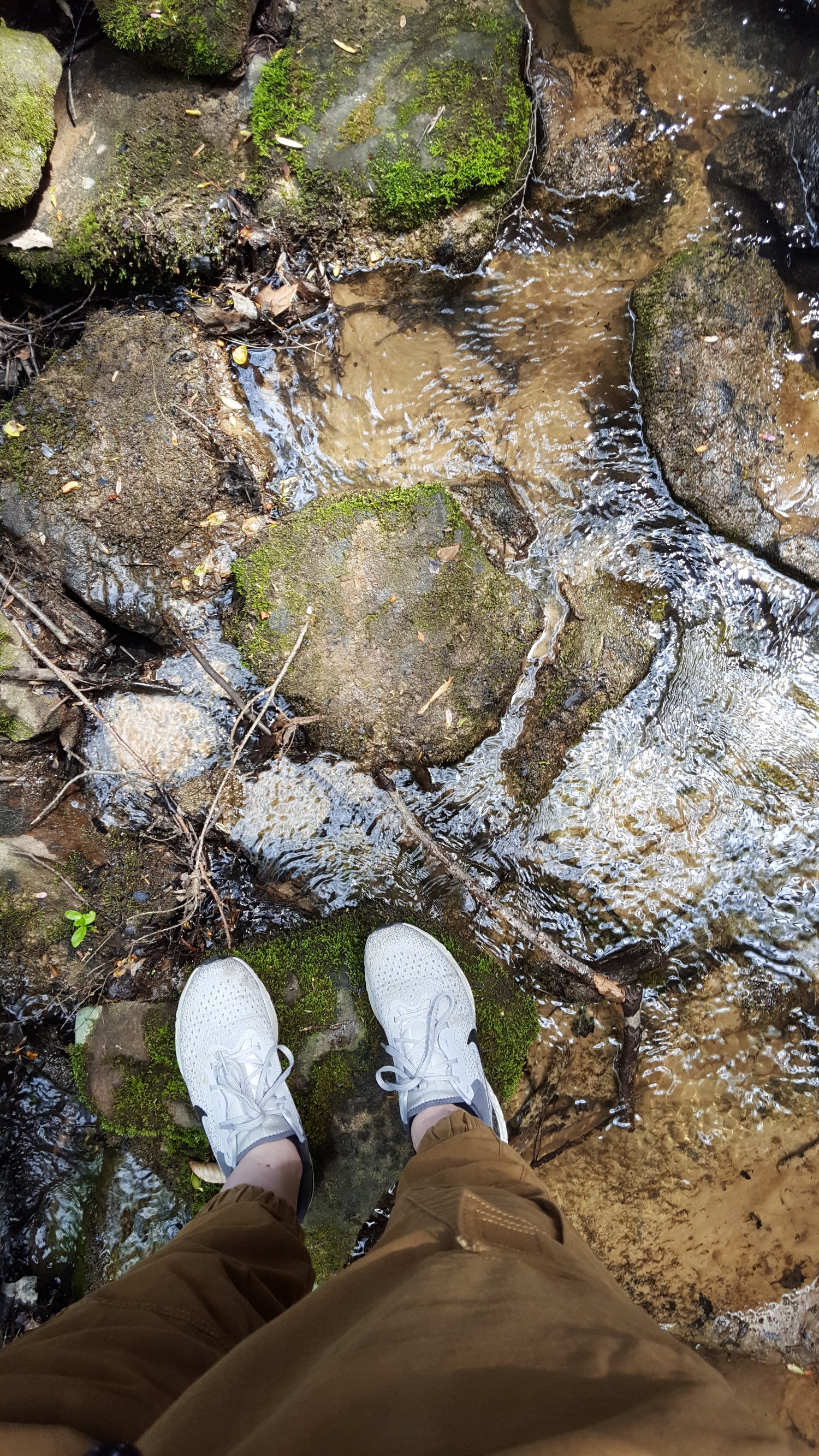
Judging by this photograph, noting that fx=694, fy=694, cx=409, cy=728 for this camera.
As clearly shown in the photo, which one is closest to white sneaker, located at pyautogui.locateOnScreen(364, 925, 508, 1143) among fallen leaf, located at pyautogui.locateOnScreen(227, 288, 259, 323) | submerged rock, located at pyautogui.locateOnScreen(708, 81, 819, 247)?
fallen leaf, located at pyautogui.locateOnScreen(227, 288, 259, 323)

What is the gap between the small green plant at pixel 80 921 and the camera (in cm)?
290

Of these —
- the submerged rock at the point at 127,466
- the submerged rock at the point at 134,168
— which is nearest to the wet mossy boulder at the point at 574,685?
the submerged rock at the point at 127,466

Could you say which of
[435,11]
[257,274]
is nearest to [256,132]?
[257,274]

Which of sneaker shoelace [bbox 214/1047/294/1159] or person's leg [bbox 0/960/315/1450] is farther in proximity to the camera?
sneaker shoelace [bbox 214/1047/294/1159]

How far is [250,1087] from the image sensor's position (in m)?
2.69

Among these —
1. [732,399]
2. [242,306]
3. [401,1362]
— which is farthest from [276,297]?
[401,1362]

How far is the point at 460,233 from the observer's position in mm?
2975

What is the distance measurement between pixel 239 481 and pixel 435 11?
2054mm

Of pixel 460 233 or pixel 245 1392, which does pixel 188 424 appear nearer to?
pixel 460 233

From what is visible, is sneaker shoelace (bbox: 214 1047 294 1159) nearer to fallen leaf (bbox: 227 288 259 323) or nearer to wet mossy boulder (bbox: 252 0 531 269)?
fallen leaf (bbox: 227 288 259 323)

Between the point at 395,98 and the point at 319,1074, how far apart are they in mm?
4009

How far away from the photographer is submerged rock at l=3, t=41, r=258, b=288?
280cm

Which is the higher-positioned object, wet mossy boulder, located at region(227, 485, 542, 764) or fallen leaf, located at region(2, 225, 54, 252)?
fallen leaf, located at region(2, 225, 54, 252)

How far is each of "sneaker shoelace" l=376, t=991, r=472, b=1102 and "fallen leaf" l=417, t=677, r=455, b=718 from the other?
116 cm
